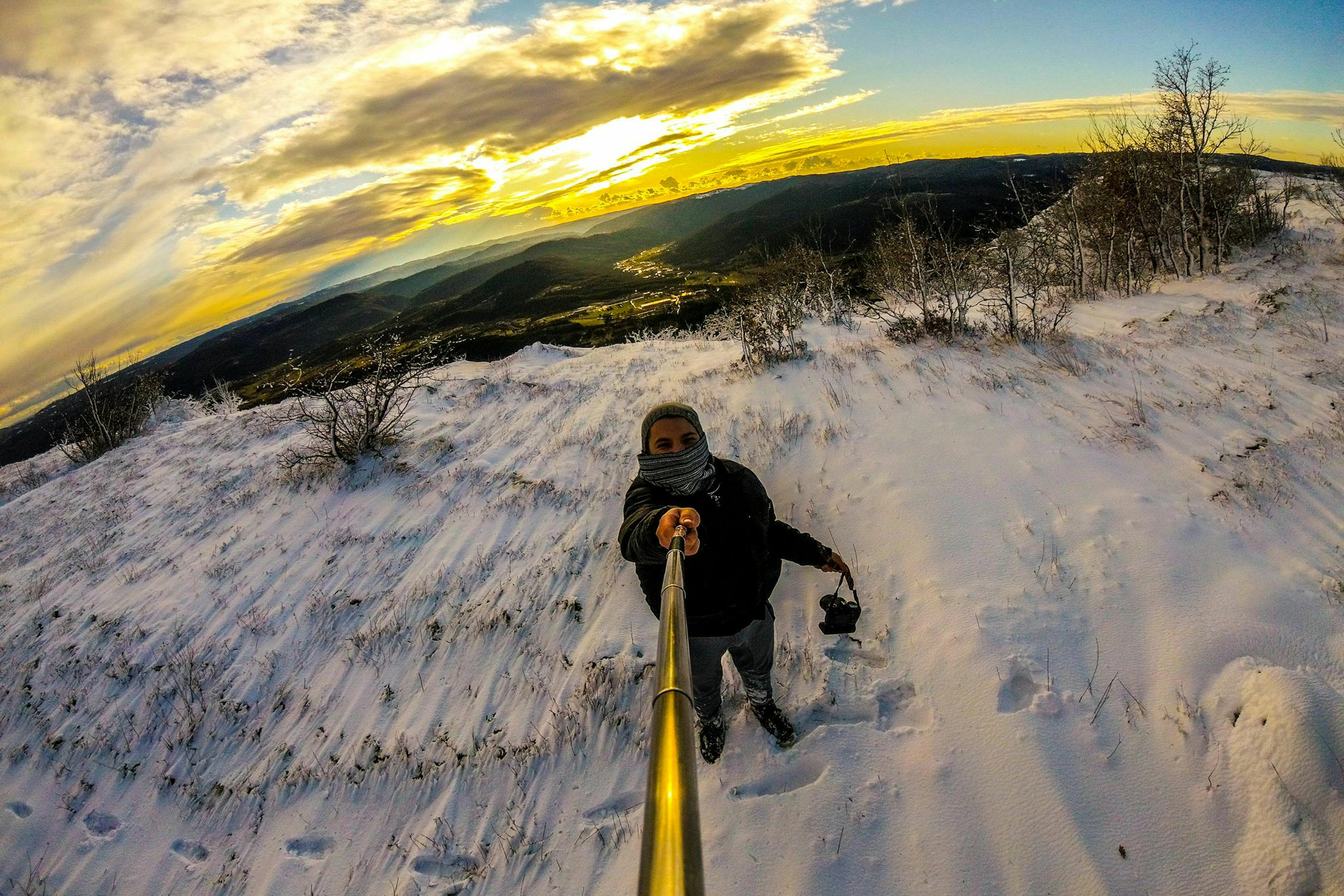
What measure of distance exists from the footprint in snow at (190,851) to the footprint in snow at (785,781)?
3.59 metres

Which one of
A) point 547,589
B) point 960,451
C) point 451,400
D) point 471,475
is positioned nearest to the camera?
point 547,589

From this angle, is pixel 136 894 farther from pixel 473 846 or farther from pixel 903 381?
pixel 903 381

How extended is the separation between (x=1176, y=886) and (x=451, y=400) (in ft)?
60.0

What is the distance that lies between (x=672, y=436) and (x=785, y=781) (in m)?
Answer: 2.18

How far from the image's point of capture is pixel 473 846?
3.19 m

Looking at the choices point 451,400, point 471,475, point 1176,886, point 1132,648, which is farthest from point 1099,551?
point 451,400

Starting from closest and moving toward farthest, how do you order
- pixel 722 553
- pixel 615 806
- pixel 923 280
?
pixel 722 553
pixel 615 806
pixel 923 280

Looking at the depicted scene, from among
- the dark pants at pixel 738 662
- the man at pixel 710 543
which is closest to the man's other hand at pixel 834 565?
the man at pixel 710 543

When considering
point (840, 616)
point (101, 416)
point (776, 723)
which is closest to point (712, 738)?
point (776, 723)

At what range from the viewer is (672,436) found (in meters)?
2.51

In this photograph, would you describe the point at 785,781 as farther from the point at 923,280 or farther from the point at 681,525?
the point at 923,280

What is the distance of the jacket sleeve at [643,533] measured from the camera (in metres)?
2.30

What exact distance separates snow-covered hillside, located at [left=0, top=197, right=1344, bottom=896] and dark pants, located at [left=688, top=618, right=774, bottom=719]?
376 millimetres

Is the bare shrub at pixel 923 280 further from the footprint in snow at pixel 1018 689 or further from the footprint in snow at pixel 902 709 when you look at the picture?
the footprint in snow at pixel 902 709
